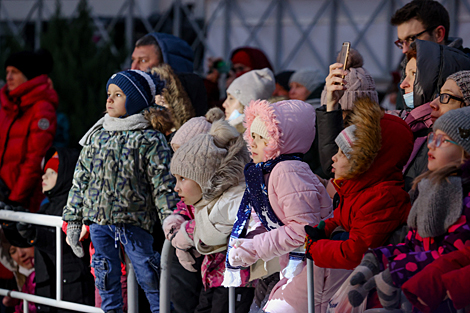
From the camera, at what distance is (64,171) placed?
12.1 feet

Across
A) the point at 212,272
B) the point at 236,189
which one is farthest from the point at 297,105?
the point at 212,272

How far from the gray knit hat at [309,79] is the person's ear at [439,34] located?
1607mm

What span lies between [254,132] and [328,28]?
258 inches

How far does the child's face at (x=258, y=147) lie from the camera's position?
262 centimetres

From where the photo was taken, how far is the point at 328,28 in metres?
8.84

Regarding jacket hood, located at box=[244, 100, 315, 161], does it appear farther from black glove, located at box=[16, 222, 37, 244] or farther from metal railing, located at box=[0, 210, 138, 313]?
black glove, located at box=[16, 222, 37, 244]

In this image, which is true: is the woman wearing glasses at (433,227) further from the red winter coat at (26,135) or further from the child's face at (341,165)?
Result: the red winter coat at (26,135)

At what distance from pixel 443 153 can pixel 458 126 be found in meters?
0.10

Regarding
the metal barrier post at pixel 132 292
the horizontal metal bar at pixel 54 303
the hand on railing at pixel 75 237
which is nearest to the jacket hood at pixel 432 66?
the metal barrier post at pixel 132 292

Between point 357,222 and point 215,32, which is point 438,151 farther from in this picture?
point 215,32

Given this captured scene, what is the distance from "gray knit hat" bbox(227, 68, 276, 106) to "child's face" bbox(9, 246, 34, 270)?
5.70 ft

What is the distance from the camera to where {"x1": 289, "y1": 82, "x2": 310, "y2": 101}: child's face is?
4.82 m

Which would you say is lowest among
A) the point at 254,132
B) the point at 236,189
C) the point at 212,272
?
the point at 212,272

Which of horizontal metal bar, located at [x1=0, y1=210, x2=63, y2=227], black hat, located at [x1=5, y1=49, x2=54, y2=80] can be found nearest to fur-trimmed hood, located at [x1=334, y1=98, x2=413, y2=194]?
horizontal metal bar, located at [x1=0, y1=210, x2=63, y2=227]
